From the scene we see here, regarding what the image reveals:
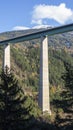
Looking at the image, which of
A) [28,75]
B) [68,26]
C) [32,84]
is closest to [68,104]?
[68,26]

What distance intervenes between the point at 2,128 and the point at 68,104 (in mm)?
8110

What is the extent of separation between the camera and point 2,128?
91.6ft

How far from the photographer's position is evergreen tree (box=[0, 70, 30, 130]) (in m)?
28.2

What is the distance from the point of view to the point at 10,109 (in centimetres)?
2845

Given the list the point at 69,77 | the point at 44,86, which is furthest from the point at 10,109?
the point at 44,86

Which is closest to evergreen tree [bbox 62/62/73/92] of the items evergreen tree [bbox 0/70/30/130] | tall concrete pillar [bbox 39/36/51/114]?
evergreen tree [bbox 0/70/30/130]

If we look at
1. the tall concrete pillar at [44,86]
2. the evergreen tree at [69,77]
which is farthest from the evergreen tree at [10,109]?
the tall concrete pillar at [44,86]

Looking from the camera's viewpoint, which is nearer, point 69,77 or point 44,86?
point 69,77

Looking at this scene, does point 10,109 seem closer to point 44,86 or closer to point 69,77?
point 69,77

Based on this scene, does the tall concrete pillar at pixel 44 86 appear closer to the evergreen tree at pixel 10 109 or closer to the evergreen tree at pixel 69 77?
the evergreen tree at pixel 69 77

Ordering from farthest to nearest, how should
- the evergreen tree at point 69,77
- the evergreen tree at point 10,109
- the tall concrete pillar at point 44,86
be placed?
the tall concrete pillar at point 44,86
the evergreen tree at point 69,77
the evergreen tree at point 10,109

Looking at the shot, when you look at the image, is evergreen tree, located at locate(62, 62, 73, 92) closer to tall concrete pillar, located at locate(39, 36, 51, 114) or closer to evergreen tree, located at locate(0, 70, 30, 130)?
evergreen tree, located at locate(0, 70, 30, 130)

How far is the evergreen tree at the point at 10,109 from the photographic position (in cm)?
2819

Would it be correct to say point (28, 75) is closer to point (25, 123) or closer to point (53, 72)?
point (53, 72)
